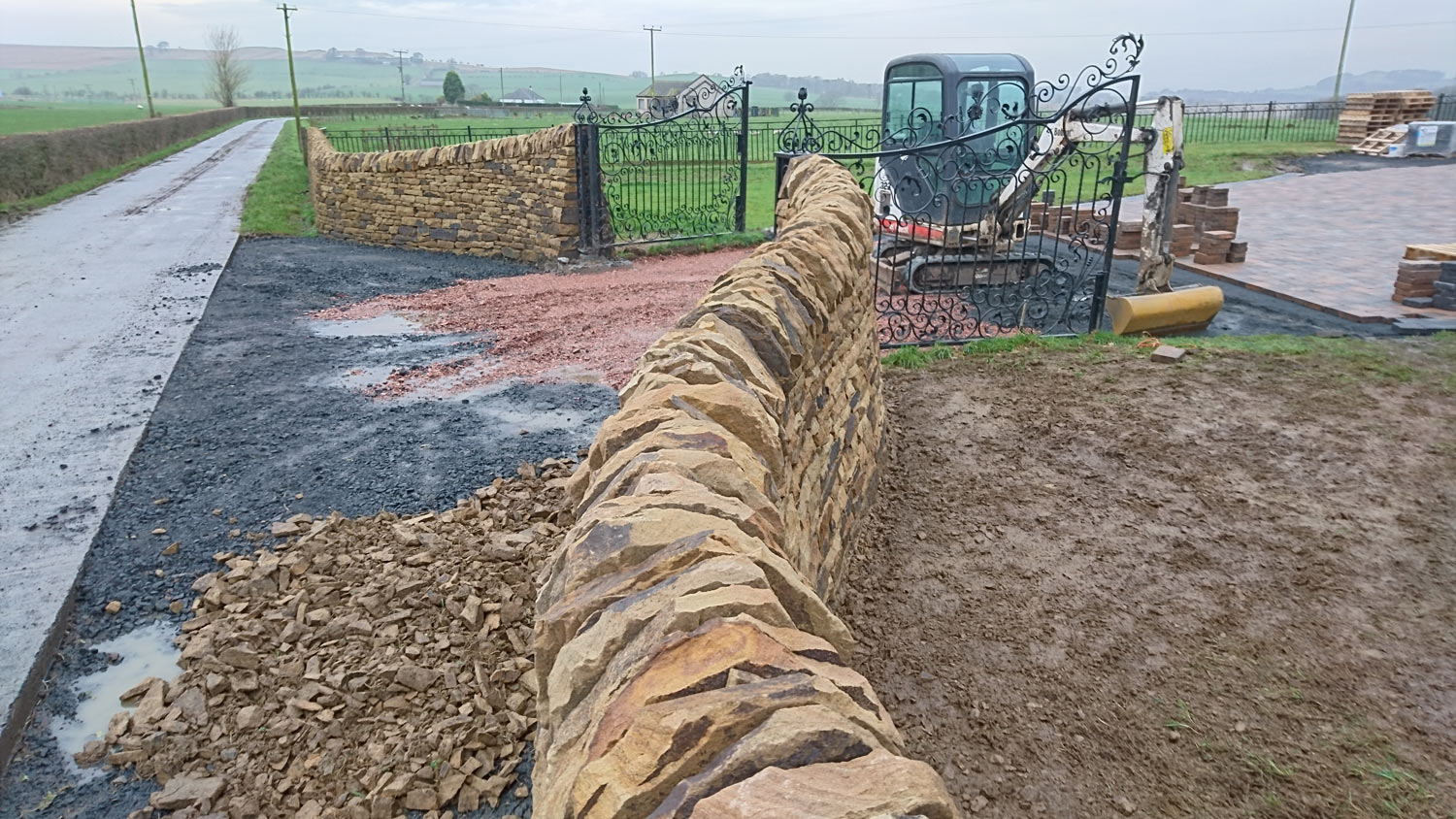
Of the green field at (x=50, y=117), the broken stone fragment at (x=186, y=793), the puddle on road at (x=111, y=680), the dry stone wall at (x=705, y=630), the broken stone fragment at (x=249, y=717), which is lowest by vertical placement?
the puddle on road at (x=111, y=680)

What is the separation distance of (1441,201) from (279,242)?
71.5ft

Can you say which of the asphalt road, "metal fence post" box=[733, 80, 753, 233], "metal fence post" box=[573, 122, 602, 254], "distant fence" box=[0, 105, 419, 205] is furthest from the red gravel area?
"distant fence" box=[0, 105, 419, 205]

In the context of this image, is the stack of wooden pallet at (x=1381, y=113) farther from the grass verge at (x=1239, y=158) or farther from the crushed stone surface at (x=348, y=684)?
the crushed stone surface at (x=348, y=684)

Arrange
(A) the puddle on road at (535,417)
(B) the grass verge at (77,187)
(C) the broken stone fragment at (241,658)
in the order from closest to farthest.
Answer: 1. (C) the broken stone fragment at (241,658)
2. (A) the puddle on road at (535,417)
3. (B) the grass verge at (77,187)

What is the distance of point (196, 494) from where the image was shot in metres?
5.16

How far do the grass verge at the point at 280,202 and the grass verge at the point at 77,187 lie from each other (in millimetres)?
3682

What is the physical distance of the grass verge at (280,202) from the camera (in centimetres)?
1547

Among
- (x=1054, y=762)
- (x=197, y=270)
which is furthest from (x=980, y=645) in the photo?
(x=197, y=270)

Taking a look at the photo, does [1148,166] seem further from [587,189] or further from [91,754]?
[91,754]

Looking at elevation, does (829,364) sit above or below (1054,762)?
above

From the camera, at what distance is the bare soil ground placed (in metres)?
3.12

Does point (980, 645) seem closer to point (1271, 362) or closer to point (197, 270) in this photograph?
point (1271, 362)

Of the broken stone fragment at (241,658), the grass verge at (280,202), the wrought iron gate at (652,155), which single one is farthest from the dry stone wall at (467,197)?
the broken stone fragment at (241,658)

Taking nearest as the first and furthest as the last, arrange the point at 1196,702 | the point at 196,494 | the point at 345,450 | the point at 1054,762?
the point at 1054,762
the point at 1196,702
the point at 196,494
the point at 345,450
